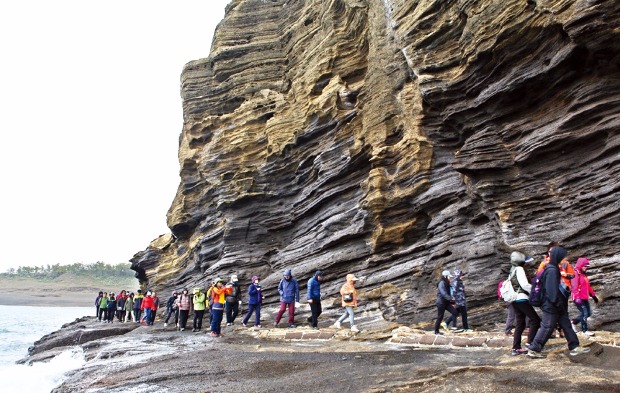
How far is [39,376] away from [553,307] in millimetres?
12847

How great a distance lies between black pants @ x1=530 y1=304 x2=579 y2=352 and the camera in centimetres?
900

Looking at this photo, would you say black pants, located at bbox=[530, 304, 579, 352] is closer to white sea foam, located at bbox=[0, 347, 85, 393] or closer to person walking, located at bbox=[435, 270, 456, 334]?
person walking, located at bbox=[435, 270, 456, 334]

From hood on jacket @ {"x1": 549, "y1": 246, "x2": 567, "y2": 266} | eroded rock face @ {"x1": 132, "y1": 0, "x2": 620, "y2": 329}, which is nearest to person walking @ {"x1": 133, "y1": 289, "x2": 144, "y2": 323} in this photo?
eroded rock face @ {"x1": 132, "y1": 0, "x2": 620, "y2": 329}

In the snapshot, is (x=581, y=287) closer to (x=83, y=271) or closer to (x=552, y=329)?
(x=552, y=329)

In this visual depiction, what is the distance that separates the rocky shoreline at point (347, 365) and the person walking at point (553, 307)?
0.94 ft

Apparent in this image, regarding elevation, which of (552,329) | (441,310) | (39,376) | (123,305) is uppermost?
(441,310)

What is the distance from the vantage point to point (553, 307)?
8.97 meters

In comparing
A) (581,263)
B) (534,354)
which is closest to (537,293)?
(534,354)

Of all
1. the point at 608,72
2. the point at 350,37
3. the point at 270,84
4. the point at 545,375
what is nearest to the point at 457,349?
the point at 545,375

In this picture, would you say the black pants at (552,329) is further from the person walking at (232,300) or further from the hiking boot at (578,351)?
the person walking at (232,300)

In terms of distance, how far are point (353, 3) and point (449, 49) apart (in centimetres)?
966

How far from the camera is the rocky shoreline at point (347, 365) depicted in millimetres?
7574

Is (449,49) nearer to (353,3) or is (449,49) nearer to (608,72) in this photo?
(608,72)

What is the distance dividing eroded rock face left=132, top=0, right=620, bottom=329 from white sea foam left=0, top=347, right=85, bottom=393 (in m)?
10.7
